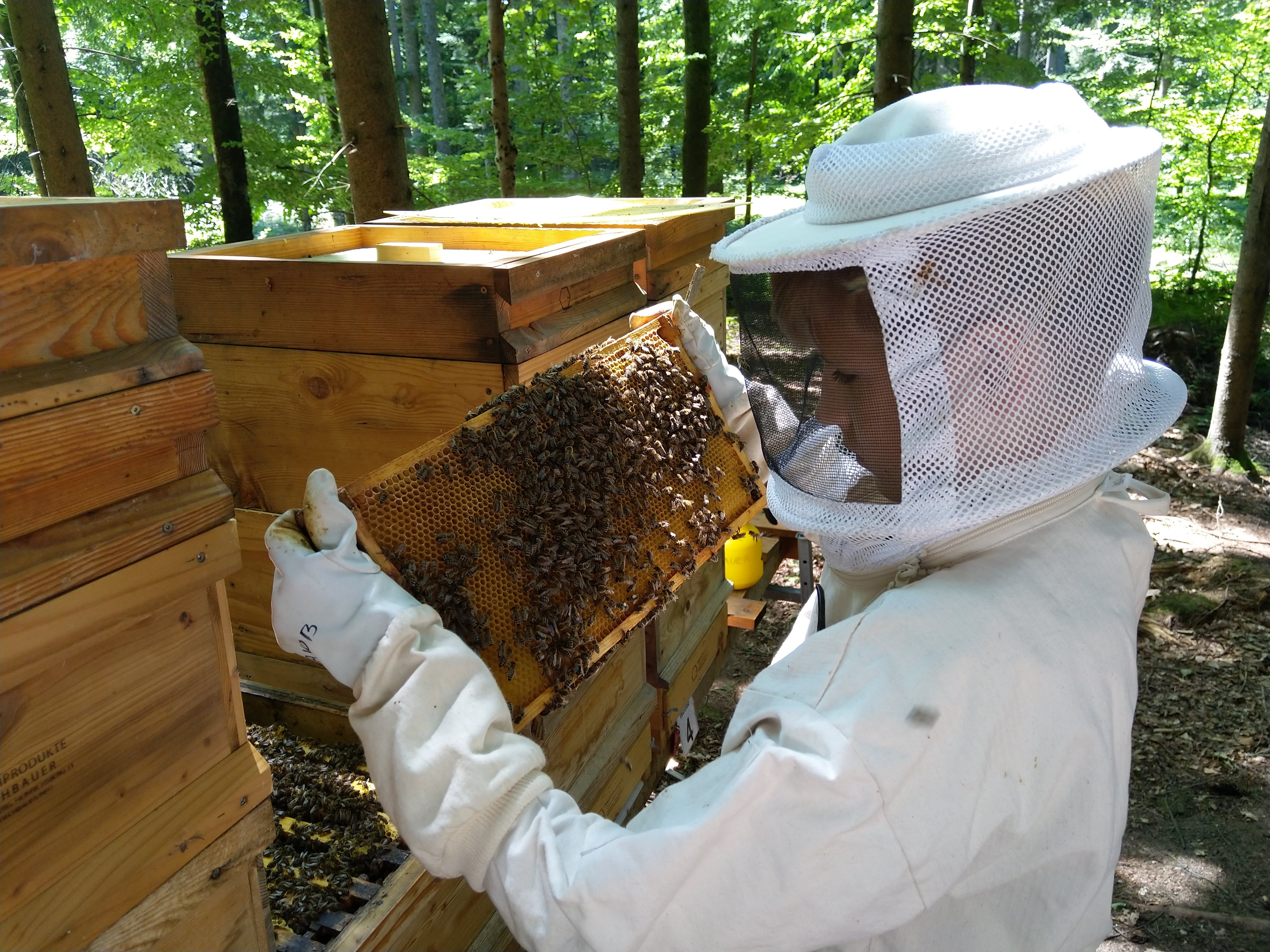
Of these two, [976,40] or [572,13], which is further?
[976,40]

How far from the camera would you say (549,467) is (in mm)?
2199

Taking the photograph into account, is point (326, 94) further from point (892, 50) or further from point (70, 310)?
point (70, 310)

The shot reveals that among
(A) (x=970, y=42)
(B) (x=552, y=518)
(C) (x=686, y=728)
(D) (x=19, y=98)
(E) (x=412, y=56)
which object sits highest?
(E) (x=412, y=56)

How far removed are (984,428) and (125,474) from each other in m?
1.40

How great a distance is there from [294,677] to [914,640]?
80.2 inches

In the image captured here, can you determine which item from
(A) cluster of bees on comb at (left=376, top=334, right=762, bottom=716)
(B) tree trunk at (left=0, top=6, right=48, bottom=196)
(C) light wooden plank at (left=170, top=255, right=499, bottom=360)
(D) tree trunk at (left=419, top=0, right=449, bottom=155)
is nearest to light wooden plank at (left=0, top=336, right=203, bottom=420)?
(A) cluster of bees on comb at (left=376, top=334, right=762, bottom=716)

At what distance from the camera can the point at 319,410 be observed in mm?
2623

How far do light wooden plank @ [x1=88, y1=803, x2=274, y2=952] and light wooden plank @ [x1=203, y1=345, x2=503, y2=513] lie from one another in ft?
3.74

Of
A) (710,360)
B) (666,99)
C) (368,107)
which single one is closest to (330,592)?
(710,360)

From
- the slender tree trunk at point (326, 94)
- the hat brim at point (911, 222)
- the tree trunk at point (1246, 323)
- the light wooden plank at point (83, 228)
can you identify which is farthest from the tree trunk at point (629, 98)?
the light wooden plank at point (83, 228)

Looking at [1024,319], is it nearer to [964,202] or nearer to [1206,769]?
[964,202]

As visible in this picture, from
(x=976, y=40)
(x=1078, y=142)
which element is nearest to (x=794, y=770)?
(x=1078, y=142)

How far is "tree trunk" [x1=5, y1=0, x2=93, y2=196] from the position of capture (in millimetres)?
6695

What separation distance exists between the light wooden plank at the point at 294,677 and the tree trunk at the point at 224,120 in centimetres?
789
